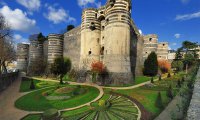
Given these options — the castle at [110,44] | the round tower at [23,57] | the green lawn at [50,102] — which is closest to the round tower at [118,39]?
the castle at [110,44]

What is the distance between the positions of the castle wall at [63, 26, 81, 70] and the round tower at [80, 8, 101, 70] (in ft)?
20.2

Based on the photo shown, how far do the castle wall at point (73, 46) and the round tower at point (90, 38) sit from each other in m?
6.16

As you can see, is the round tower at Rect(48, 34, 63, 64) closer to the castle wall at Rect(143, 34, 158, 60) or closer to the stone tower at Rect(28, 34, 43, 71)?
the stone tower at Rect(28, 34, 43, 71)

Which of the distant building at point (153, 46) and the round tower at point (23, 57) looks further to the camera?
the round tower at point (23, 57)

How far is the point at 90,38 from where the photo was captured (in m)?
36.3

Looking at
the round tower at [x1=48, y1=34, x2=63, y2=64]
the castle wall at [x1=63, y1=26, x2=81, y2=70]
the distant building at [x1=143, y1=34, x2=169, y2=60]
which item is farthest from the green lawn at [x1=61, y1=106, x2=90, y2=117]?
the round tower at [x1=48, y1=34, x2=63, y2=64]

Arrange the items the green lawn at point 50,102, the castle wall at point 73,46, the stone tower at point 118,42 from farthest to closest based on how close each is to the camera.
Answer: the castle wall at point 73,46
the stone tower at point 118,42
the green lawn at point 50,102

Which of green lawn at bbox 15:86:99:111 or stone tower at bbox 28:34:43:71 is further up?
stone tower at bbox 28:34:43:71

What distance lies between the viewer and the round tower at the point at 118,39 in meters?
29.5

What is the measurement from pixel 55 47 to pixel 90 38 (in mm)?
16274

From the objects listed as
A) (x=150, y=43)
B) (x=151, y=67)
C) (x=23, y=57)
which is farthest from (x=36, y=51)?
(x=151, y=67)

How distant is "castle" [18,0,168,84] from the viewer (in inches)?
1174

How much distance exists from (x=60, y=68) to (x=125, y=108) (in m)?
21.2

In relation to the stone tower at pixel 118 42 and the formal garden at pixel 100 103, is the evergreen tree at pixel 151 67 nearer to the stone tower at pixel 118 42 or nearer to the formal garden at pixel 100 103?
the stone tower at pixel 118 42
